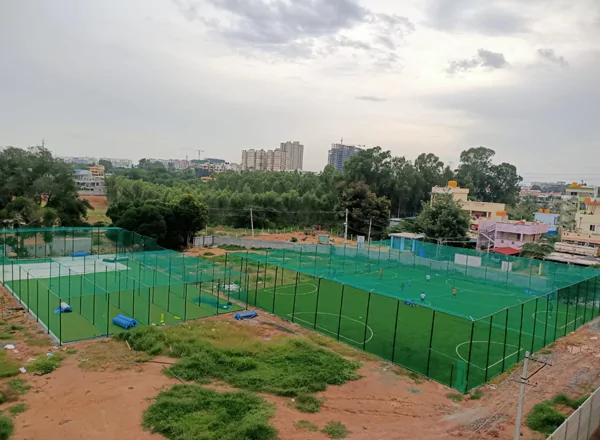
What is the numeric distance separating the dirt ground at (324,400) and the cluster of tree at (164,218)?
1721cm

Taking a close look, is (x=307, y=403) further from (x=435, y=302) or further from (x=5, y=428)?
(x=435, y=302)

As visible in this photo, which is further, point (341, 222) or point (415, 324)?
point (341, 222)

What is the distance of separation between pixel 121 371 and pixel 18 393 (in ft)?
8.83

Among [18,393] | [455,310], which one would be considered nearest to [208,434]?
[18,393]

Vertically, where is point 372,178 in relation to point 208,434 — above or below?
above

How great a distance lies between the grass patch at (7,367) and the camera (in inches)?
530

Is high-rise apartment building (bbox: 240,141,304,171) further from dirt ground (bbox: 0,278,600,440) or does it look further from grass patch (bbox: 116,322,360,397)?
dirt ground (bbox: 0,278,600,440)

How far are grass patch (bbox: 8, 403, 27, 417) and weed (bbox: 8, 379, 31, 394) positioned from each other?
0.85 metres

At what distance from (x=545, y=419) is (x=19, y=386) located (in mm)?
14173

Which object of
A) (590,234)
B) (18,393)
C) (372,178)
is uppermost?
(372,178)

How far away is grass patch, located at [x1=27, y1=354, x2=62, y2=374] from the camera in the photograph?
45.6ft

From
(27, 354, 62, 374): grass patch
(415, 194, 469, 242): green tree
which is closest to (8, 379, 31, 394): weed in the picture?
(27, 354, 62, 374): grass patch

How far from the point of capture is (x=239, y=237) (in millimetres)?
41781

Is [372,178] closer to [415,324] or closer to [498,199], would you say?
[498,199]
